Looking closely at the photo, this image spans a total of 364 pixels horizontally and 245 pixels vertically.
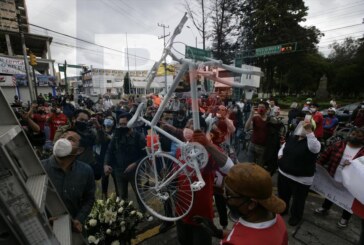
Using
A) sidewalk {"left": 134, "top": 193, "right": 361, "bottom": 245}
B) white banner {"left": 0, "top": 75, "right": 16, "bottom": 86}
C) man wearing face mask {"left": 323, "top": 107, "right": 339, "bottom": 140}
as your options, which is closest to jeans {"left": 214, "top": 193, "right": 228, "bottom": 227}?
sidewalk {"left": 134, "top": 193, "right": 361, "bottom": 245}

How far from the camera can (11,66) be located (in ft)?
77.9

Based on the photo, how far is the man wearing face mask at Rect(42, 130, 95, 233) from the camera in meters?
2.09

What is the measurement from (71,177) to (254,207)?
5.82 ft

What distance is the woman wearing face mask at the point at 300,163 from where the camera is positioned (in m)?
3.33

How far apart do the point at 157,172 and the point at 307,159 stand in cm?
238

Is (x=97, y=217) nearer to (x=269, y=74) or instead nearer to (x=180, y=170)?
(x=180, y=170)

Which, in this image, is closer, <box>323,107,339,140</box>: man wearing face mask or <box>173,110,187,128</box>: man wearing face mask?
<box>173,110,187,128</box>: man wearing face mask

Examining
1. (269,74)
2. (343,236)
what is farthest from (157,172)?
(269,74)

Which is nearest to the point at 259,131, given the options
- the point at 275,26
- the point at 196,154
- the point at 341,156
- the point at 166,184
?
the point at 341,156

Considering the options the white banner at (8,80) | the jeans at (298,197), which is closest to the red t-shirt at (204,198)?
the jeans at (298,197)

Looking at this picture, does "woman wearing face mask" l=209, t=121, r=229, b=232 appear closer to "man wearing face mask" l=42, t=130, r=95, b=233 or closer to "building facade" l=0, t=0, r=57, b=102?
"man wearing face mask" l=42, t=130, r=95, b=233

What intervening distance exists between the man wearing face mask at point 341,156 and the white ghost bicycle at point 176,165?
2.40 meters

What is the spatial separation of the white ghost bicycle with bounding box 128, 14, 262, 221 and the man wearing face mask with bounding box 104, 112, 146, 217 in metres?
0.53

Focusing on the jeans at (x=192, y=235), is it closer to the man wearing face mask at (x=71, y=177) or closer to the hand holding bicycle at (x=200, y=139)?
the hand holding bicycle at (x=200, y=139)
